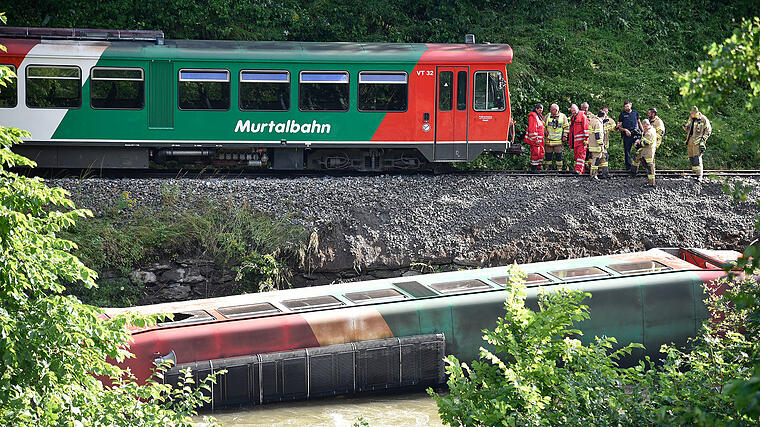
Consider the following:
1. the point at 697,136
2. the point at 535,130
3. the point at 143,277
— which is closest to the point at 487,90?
the point at 535,130

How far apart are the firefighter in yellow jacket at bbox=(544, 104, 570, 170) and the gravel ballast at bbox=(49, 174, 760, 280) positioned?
1657 millimetres

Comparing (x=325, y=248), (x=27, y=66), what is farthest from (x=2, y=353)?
(x=27, y=66)

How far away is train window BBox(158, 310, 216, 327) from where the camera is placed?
10.7 m

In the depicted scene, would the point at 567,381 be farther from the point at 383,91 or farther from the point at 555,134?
the point at 555,134

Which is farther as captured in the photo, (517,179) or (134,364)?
(517,179)

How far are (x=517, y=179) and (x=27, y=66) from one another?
10280 millimetres

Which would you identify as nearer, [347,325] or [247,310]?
[347,325]

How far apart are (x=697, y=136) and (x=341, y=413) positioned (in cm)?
1075

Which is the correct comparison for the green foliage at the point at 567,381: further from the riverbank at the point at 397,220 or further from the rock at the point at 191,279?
the rock at the point at 191,279

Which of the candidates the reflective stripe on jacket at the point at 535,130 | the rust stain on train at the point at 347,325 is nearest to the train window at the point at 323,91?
the reflective stripe on jacket at the point at 535,130

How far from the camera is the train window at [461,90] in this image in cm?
1717

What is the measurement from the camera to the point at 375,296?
463 inches

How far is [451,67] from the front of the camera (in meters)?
17.1

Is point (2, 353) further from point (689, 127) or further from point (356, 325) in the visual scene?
point (689, 127)
